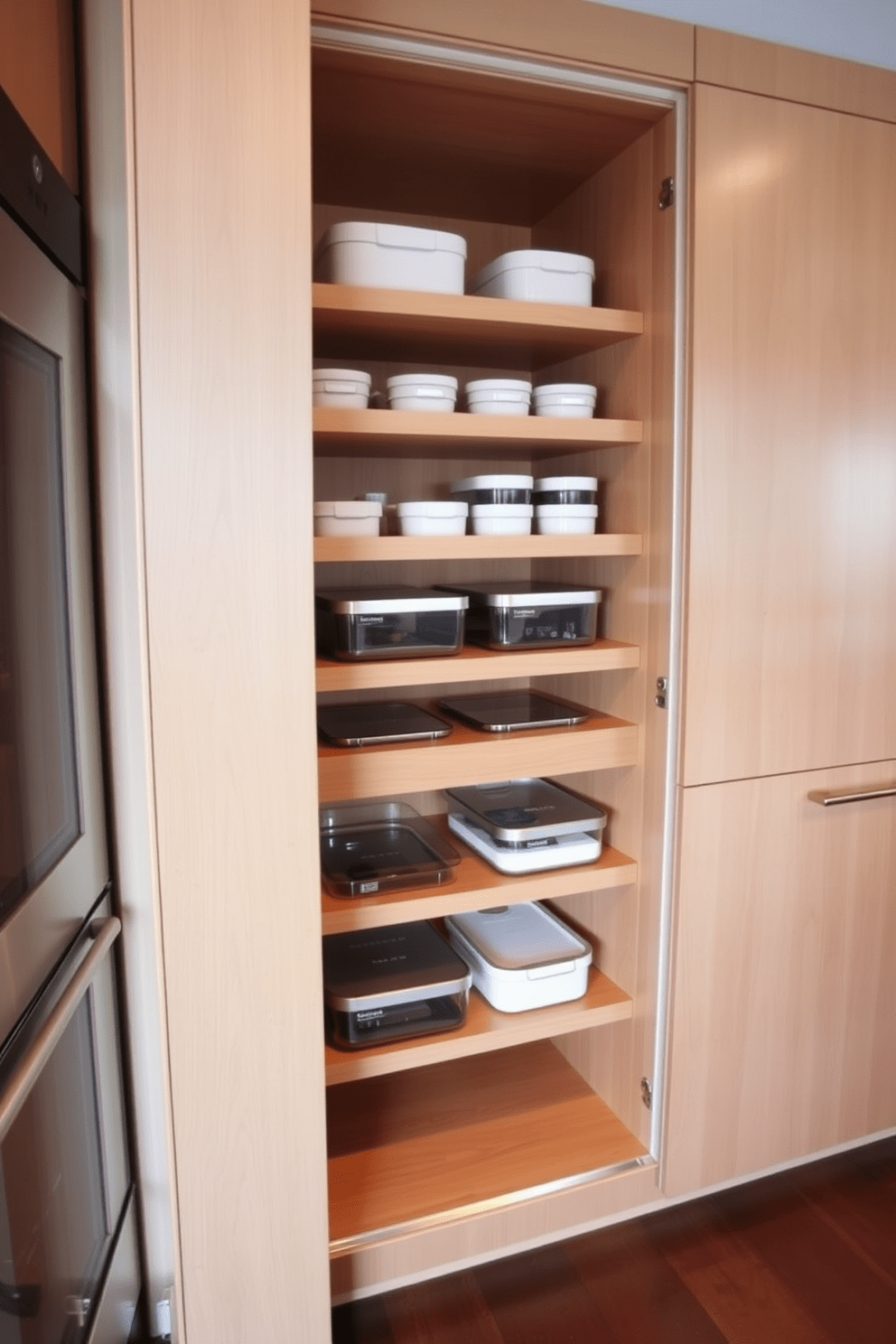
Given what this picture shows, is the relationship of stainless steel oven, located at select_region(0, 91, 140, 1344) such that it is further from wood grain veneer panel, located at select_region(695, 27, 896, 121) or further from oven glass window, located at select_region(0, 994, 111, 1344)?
wood grain veneer panel, located at select_region(695, 27, 896, 121)

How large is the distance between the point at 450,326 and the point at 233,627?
0.64m

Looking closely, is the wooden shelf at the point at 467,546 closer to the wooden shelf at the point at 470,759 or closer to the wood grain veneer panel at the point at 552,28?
the wooden shelf at the point at 470,759

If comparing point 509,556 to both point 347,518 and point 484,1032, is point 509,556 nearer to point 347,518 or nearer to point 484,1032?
point 347,518

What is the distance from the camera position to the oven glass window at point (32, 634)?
0.87m

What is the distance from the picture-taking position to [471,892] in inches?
56.2

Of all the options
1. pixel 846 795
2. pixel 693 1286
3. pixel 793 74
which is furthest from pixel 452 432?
pixel 693 1286

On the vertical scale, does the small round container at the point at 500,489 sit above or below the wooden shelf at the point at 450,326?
below

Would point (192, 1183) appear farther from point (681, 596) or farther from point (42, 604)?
point (681, 596)

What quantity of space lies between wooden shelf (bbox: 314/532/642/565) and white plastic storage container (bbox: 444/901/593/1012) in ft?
2.39

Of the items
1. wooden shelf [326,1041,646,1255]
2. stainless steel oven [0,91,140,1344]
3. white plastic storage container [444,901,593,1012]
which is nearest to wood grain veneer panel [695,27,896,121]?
stainless steel oven [0,91,140,1344]

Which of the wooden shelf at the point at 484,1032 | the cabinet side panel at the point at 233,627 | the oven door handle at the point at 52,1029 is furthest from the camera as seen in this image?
the wooden shelf at the point at 484,1032

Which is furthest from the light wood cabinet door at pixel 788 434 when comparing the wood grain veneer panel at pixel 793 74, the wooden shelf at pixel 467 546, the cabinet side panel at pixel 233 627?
the cabinet side panel at pixel 233 627

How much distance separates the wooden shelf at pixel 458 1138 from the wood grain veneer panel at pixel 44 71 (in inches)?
61.3

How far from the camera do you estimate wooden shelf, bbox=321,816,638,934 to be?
134 centimetres
